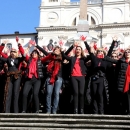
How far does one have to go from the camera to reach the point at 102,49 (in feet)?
28.5

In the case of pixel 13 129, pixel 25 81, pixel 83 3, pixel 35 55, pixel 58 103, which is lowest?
pixel 13 129

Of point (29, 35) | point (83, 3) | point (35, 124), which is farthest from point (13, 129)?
point (29, 35)

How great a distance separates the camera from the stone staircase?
24.0 feet

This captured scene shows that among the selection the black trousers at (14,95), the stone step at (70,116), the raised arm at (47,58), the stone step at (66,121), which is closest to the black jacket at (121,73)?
the stone step at (70,116)

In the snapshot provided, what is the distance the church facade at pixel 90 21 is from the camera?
170 feet

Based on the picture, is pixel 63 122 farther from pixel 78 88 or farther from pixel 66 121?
pixel 78 88

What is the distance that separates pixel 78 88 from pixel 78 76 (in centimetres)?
30

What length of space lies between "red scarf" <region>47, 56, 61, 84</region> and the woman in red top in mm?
341

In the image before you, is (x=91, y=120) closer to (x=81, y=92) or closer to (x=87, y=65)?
(x=81, y=92)

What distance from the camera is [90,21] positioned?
178ft

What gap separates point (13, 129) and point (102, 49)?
306 cm

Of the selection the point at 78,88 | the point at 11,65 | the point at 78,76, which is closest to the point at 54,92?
the point at 78,88

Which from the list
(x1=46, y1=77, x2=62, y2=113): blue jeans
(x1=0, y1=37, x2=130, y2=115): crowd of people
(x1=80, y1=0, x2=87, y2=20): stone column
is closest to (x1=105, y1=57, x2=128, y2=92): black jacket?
(x1=0, y1=37, x2=130, y2=115): crowd of people

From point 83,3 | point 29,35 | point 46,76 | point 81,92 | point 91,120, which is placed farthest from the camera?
point 29,35
